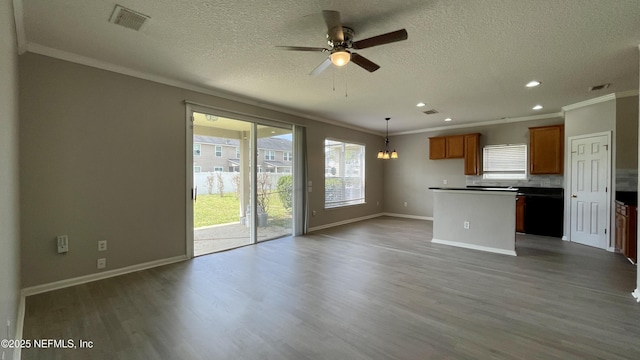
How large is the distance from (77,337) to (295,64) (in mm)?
3340

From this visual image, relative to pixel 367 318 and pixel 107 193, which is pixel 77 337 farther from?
pixel 367 318

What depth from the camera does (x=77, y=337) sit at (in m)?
2.14

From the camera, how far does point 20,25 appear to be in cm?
243

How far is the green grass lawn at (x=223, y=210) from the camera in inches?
190

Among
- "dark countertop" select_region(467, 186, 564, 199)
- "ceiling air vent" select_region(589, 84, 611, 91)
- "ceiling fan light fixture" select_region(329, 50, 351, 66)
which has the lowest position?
"dark countertop" select_region(467, 186, 564, 199)

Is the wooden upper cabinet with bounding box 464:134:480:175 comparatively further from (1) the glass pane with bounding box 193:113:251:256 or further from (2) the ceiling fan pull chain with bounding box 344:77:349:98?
(1) the glass pane with bounding box 193:113:251:256

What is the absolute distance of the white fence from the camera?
4553 millimetres

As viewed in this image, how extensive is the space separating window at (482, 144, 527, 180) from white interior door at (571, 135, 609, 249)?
121cm

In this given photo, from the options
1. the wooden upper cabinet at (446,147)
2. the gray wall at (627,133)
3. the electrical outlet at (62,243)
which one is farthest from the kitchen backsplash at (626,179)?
the electrical outlet at (62,243)

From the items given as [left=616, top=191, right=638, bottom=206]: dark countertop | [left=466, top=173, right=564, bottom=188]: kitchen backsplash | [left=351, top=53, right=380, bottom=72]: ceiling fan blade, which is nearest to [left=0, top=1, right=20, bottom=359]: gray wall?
[left=351, top=53, right=380, bottom=72]: ceiling fan blade

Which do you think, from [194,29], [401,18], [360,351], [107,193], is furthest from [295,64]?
[360,351]

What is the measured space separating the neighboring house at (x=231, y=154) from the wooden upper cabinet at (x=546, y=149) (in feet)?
17.6

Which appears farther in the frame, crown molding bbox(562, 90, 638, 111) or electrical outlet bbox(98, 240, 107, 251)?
crown molding bbox(562, 90, 638, 111)

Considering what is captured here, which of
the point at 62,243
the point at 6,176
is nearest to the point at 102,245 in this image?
the point at 62,243
